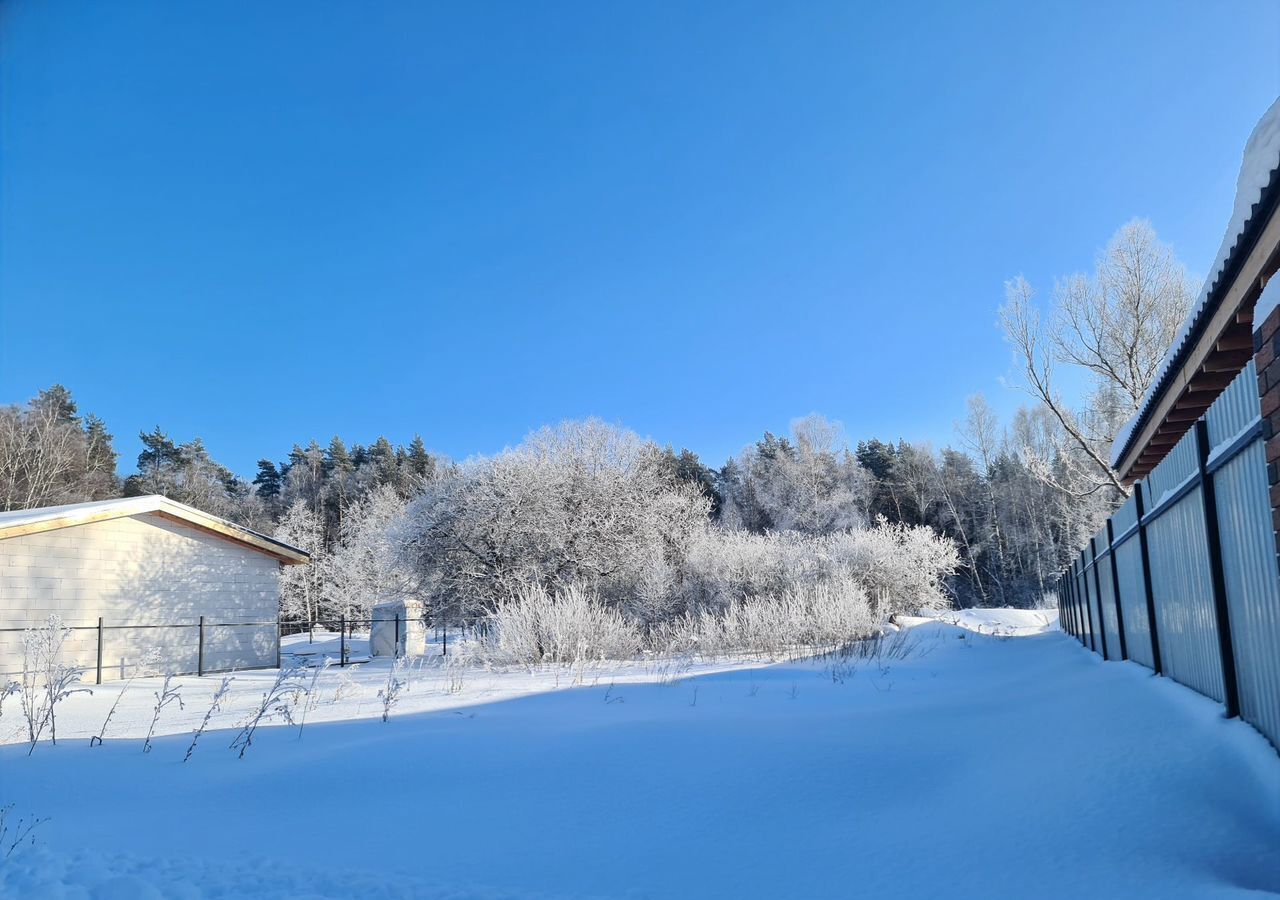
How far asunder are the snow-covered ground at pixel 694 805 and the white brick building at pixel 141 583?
34.3 feet

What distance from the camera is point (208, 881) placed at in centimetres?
264

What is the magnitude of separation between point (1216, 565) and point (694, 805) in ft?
8.24

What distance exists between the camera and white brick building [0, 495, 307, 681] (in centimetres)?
1355

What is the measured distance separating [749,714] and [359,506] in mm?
37844

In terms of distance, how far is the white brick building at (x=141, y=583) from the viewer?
13547mm

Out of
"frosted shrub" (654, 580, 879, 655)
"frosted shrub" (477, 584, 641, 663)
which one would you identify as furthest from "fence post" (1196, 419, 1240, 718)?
"frosted shrub" (654, 580, 879, 655)

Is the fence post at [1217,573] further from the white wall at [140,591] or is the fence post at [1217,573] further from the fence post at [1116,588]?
the white wall at [140,591]

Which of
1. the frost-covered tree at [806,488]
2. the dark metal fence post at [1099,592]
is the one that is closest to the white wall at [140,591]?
the dark metal fence post at [1099,592]

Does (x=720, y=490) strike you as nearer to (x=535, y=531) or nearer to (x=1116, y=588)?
(x=535, y=531)

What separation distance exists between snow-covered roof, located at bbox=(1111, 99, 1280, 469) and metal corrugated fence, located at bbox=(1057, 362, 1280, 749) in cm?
106

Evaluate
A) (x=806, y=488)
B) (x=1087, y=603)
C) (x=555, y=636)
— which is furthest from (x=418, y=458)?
(x=1087, y=603)

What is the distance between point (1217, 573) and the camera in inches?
128

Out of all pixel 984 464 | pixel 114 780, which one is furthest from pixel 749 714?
pixel 984 464

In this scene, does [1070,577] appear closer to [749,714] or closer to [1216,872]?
[749,714]
